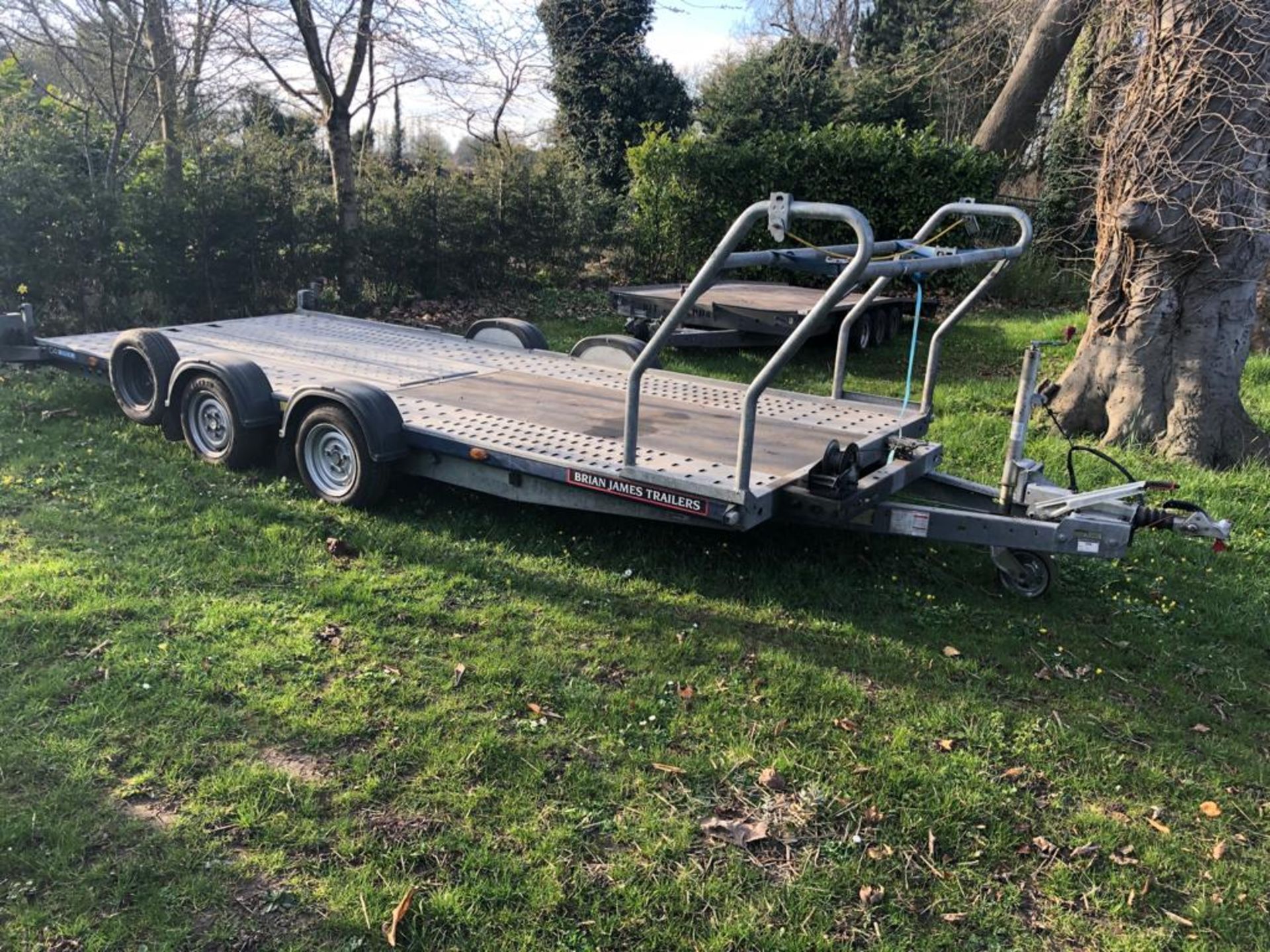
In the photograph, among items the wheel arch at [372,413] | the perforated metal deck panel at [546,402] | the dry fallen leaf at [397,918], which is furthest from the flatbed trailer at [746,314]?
the dry fallen leaf at [397,918]

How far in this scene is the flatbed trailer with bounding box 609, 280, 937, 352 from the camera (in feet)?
33.2

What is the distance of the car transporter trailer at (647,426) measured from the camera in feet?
13.8

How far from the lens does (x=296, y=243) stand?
38.4ft

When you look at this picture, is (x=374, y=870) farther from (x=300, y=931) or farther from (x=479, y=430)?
(x=479, y=430)

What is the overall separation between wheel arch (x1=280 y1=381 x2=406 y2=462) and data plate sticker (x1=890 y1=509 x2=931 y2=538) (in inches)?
108

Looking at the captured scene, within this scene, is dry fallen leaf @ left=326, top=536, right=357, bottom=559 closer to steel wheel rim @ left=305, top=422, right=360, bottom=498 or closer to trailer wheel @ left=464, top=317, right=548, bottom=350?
steel wheel rim @ left=305, top=422, right=360, bottom=498

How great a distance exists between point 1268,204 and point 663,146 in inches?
396

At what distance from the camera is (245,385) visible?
589cm

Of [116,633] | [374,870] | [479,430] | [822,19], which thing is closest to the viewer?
[374,870]

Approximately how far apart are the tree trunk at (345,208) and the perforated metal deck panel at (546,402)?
4.10 m

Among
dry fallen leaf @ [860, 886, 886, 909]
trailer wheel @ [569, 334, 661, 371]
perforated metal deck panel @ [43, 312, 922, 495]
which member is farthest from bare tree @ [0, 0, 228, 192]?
dry fallen leaf @ [860, 886, 886, 909]

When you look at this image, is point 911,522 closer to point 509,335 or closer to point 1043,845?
point 1043,845

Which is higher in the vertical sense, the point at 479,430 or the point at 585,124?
the point at 585,124

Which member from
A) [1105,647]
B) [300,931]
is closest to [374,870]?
[300,931]
